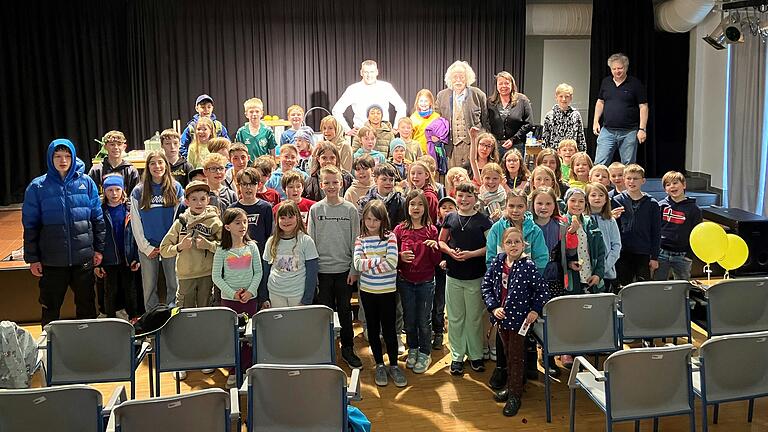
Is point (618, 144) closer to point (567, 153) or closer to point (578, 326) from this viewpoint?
point (567, 153)

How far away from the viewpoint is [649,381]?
13.8 feet

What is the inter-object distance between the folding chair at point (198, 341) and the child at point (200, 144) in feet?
9.52

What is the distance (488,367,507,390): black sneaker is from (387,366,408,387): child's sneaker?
23.2 inches

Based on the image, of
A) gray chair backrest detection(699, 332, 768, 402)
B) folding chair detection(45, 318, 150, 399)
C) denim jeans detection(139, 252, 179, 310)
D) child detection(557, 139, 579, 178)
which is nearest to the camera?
gray chair backrest detection(699, 332, 768, 402)

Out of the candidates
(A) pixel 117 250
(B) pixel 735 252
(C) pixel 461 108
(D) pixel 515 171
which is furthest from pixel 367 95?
(B) pixel 735 252

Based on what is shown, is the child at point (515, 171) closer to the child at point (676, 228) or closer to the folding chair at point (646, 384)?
the child at point (676, 228)

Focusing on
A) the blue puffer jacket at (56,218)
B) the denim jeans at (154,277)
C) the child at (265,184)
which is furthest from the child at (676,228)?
the blue puffer jacket at (56,218)

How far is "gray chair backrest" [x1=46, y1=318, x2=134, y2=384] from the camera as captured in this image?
4535 mm

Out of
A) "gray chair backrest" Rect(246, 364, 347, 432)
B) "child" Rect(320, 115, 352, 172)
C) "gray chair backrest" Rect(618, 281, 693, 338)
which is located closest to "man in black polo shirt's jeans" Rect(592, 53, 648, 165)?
"child" Rect(320, 115, 352, 172)

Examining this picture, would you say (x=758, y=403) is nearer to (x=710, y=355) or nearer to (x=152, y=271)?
(x=710, y=355)

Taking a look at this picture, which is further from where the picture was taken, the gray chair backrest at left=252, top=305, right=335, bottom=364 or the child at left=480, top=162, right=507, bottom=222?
the child at left=480, top=162, right=507, bottom=222

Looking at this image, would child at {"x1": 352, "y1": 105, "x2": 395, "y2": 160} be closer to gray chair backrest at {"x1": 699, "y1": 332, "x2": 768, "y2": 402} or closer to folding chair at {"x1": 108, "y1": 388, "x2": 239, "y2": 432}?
gray chair backrest at {"x1": 699, "y1": 332, "x2": 768, "y2": 402}

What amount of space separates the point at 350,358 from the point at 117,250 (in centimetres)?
208

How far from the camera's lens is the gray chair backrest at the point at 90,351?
4535 mm
